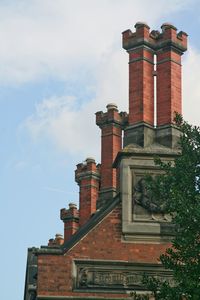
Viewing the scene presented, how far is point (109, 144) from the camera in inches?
1008

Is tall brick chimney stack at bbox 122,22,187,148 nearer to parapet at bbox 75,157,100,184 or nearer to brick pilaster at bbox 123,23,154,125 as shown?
brick pilaster at bbox 123,23,154,125

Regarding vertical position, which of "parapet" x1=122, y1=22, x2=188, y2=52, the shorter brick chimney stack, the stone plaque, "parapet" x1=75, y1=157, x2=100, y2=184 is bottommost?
the stone plaque

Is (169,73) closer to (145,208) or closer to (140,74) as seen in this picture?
(140,74)

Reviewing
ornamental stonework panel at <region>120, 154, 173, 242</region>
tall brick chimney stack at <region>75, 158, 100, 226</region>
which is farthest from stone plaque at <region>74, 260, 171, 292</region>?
tall brick chimney stack at <region>75, 158, 100, 226</region>

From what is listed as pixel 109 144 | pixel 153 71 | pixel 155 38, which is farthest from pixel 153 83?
pixel 109 144

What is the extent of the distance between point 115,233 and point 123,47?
209 inches

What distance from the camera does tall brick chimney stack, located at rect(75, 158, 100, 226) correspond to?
27.9 metres

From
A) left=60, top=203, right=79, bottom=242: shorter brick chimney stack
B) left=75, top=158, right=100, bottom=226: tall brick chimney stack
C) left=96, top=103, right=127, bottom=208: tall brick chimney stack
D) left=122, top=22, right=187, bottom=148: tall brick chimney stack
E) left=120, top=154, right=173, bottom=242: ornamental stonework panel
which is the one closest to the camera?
left=120, top=154, right=173, bottom=242: ornamental stonework panel

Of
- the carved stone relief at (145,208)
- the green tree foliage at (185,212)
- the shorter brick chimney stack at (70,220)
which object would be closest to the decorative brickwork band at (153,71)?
the carved stone relief at (145,208)

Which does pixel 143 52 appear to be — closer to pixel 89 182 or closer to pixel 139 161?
pixel 139 161

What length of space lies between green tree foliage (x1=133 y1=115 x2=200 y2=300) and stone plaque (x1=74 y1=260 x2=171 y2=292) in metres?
3.56

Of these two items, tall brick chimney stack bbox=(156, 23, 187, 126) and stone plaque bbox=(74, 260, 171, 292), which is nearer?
stone plaque bbox=(74, 260, 171, 292)

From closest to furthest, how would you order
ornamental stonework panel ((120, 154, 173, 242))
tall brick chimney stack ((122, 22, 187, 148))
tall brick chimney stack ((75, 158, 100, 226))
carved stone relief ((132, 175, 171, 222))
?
ornamental stonework panel ((120, 154, 173, 242)), carved stone relief ((132, 175, 171, 222)), tall brick chimney stack ((122, 22, 187, 148)), tall brick chimney stack ((75, 158, 100, 226))

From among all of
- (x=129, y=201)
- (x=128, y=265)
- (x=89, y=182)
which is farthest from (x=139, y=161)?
(x=89, y=182)
